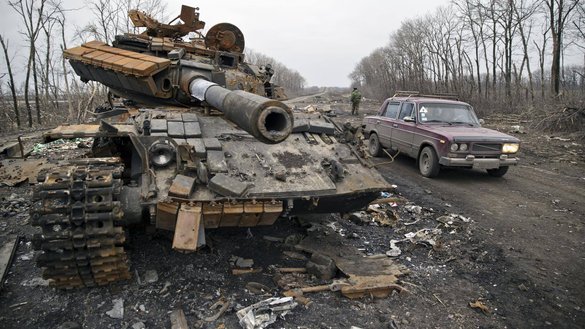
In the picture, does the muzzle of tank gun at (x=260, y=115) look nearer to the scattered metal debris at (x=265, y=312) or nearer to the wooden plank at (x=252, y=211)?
the wooden plank at (x=252, y=211)

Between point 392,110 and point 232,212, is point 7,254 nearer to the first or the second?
point 232,212

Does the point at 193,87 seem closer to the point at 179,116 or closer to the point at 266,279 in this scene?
the point at 179,116

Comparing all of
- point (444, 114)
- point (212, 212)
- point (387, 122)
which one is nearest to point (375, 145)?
point (387, 122)

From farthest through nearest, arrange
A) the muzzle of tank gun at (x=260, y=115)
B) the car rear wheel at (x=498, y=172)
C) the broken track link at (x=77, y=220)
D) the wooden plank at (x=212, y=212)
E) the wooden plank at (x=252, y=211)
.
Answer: the car rear wheel at (x=498, y=172)
the wooden plank at (x=252, y=211)
the wooden plank at (x=212, y=212)
the broken track link at (x=77, y=220)
the muzzle of tank gun at (x=260, y=115)

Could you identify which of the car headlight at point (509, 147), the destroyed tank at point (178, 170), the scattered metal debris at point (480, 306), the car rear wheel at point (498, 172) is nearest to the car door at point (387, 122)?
the car rear wheel at point (498, 172)

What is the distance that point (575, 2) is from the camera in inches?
774

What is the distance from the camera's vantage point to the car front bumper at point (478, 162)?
8.67 m

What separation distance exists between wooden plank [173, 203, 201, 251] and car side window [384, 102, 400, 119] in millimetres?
8069

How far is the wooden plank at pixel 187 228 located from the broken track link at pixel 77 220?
1.66 feet

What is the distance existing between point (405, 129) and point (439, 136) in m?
1.43

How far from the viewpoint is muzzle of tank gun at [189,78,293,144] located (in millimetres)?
2748

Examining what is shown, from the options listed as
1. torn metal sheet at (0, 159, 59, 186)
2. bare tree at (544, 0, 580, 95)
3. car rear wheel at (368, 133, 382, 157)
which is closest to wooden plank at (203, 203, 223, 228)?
torn metal sheet at (0, 159, 59, 186)

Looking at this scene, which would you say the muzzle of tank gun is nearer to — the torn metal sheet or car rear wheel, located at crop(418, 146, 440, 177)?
the torn metal sheet

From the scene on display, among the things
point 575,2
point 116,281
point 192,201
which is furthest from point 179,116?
point 575,2
